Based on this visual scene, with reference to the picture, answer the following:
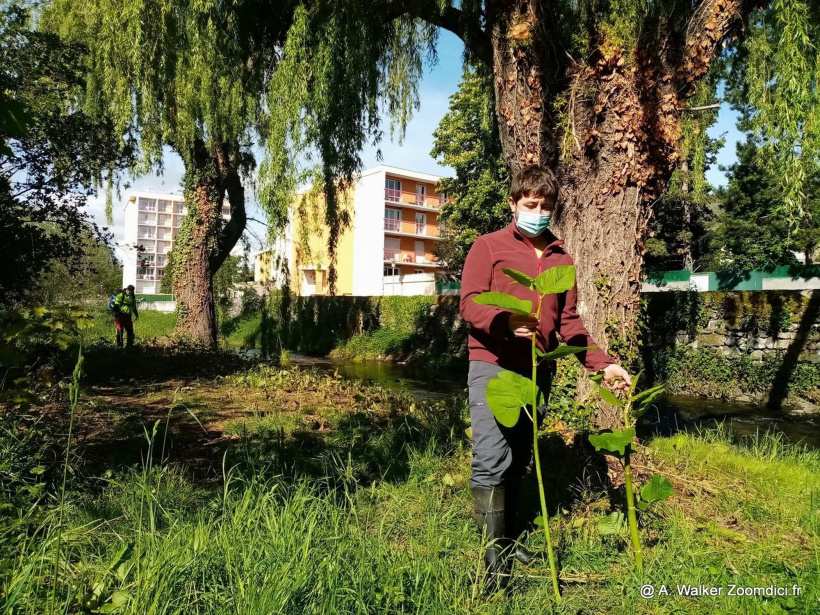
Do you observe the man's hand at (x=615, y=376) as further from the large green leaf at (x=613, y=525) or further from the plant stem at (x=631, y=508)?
the large green leaf at (x=613, y=525)

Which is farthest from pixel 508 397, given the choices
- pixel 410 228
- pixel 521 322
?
pixel 410 228

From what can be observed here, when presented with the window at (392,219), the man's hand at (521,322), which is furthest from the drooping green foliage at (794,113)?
the window at (392,219)

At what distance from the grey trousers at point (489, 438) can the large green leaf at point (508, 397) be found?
1.32 ft

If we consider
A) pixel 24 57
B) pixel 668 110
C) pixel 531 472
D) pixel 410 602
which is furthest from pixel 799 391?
pixel 24 57

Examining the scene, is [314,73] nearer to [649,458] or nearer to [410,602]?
[649,458]

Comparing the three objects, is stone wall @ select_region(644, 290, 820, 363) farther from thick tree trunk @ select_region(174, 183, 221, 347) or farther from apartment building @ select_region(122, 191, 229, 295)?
apartment building @ select_region(122, 191, 229, 295)

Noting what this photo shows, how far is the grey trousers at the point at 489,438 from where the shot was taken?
2518mm

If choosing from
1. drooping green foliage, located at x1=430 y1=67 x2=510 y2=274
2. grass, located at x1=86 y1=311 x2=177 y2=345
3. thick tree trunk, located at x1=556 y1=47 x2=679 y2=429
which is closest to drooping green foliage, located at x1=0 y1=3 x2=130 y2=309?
thick tree trunk, located at x1=556 y1=47 x2=679 y2=429

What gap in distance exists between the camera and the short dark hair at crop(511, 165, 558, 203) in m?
2.64

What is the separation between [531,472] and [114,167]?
349 inches

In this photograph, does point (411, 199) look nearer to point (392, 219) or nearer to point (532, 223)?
point (392, 219)

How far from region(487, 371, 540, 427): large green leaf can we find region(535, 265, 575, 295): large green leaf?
12.6 inches

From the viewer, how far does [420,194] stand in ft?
176

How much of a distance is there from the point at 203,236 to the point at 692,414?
33.1 ft
